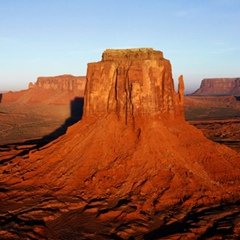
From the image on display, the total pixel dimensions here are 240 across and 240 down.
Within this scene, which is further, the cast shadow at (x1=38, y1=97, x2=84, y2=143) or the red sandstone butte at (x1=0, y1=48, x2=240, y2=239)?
the cast shadow at (x1=38, y1=97, x2=84, y2=143)

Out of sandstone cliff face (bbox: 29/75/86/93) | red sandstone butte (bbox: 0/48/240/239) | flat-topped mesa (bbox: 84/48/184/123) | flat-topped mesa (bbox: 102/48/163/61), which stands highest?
sandstone cliff face (bbox: 29/75/86/93)

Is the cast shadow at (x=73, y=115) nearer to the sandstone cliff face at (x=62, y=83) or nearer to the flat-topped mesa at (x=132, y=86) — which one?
the sandstone cliff face at (x=62, y=83)

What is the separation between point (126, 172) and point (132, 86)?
7.46m

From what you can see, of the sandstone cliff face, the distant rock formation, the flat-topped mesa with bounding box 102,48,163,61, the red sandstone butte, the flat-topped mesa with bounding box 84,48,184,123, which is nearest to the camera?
the red sandstone butte

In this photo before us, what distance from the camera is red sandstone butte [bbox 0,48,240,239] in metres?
21.8

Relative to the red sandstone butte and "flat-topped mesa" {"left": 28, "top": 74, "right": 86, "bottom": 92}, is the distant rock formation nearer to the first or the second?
"flat-topped mesa" {"left": 28, "top": 74, "right": 86, "bottom": 92}

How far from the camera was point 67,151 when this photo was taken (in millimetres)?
31203

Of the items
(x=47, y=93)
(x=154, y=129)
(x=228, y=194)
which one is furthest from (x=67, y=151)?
(x=47, y=93)

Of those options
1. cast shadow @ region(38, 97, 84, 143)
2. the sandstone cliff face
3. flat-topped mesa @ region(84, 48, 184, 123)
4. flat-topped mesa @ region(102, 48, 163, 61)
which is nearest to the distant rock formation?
the sandstone cliff face

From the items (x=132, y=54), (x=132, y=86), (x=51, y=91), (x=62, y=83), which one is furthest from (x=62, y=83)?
(x=132, y=86)

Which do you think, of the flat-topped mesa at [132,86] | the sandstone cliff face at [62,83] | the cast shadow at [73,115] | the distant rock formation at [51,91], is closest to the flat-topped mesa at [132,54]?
the flat-topped mesa at [132,86]

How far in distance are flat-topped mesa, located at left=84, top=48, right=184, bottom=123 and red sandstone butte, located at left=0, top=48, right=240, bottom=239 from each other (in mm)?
91

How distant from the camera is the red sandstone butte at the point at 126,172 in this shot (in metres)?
21.8

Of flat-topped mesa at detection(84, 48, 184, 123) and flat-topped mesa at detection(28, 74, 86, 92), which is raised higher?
flat-topped mesa at detection(28, 74, 86, 92)
